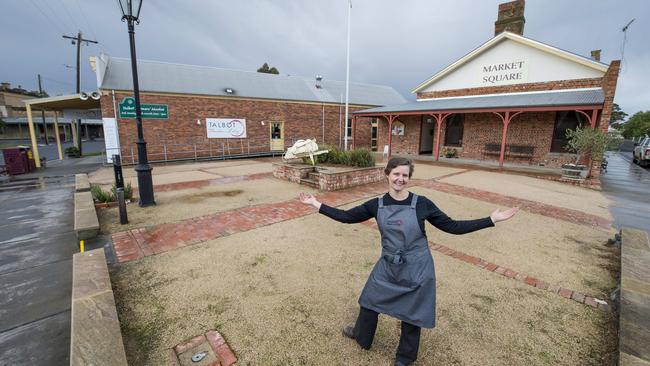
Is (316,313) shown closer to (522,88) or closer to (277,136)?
(522,88)

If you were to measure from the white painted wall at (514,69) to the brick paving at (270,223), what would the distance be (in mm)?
9801

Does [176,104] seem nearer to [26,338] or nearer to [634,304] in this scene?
[26,338]

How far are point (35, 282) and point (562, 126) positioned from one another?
17881mm

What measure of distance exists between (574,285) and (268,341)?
3.55 meters

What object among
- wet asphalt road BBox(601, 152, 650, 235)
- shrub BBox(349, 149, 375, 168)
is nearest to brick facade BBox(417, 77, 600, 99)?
wet asphalt road BBox(601, 152, 650, 235)

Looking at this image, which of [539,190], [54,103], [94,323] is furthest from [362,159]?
[54,103]

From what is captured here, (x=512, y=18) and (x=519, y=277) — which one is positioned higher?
(x=512, y=18)

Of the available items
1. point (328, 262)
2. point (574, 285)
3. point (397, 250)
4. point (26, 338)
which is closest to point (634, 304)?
point (574, 285)

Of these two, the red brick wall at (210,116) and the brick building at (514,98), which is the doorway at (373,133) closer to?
the red brick wall at (210,116)

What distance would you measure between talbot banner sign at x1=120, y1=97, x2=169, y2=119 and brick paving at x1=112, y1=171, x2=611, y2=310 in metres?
8.68

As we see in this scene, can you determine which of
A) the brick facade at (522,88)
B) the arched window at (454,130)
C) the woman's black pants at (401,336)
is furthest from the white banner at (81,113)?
the arched window at (454,130)

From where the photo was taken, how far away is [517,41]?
14297mm

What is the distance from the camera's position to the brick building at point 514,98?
40.0 feet

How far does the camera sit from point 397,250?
1.97 m
